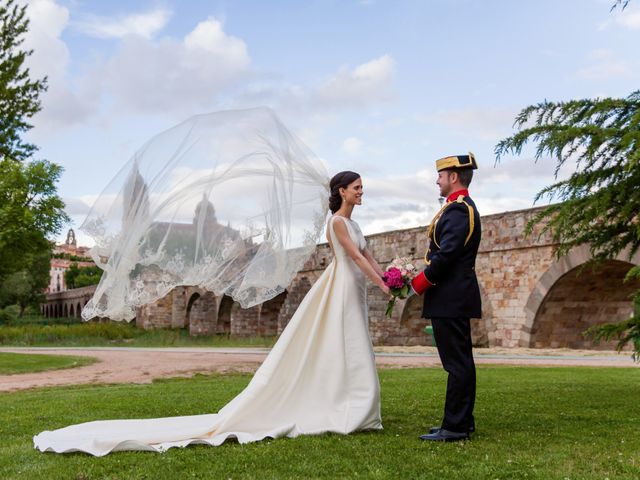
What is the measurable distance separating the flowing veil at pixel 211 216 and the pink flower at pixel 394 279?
0.91m

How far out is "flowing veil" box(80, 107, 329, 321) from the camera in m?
5.36

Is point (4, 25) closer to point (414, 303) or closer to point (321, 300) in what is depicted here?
point (414, 303)

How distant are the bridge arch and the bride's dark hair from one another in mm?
12907

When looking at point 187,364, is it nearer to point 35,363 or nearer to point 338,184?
point 35,363

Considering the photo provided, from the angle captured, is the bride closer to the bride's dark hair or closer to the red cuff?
the bride's dark hair

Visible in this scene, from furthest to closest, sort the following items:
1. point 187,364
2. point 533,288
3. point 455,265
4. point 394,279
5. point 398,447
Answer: point 533,288, point 187,364, point 394,279, point 455,265, point 398,447

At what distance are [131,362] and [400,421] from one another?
11.3 meters

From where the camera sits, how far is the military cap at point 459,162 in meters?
4.92

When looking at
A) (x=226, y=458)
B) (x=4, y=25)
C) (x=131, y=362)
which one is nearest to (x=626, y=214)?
(x=226, y=458)

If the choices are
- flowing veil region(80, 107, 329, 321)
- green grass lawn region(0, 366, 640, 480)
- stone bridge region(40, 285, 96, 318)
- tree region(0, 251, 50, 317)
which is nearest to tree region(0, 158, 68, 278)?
green grass lawn region(0, 366, 640, 480)

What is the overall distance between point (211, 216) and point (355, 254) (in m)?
1.18

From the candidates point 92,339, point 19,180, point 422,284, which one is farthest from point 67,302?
point 422,284

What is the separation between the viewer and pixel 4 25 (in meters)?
25.5

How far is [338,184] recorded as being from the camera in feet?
17.7
